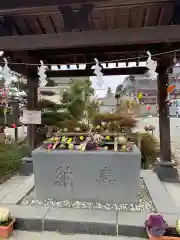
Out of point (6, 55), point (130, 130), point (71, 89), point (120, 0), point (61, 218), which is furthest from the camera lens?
point (71, 89)

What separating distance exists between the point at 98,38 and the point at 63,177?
2.15 m

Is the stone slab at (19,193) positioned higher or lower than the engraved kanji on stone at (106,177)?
lower

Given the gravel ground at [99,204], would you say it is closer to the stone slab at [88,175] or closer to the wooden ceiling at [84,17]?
the stone slab at [88,175]

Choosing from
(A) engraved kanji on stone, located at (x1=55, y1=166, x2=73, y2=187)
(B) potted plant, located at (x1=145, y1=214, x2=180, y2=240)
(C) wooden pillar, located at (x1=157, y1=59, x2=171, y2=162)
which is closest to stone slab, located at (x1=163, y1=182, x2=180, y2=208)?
(C) wooden pillar, located at (x1=157, y1=59, x2=171, y2=162)

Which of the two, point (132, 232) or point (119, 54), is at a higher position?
point (119, 54)

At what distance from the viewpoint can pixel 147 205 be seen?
3332 mm

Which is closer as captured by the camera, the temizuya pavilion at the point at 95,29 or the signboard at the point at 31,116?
the temizuya pavilion at the point at 95,29

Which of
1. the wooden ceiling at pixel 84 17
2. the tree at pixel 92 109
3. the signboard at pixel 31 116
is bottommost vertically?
the signboard at pixel 31 116

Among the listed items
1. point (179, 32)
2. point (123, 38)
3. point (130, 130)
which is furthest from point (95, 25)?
point (130, 130)

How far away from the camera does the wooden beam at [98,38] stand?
241 centimetres

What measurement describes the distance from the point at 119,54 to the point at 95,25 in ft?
5.46

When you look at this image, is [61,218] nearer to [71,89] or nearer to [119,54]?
[119,54]

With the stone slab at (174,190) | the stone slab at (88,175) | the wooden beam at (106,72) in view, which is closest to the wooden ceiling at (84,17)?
the stone slab at (88,175)

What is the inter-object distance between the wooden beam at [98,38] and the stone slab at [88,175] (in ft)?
5.41
